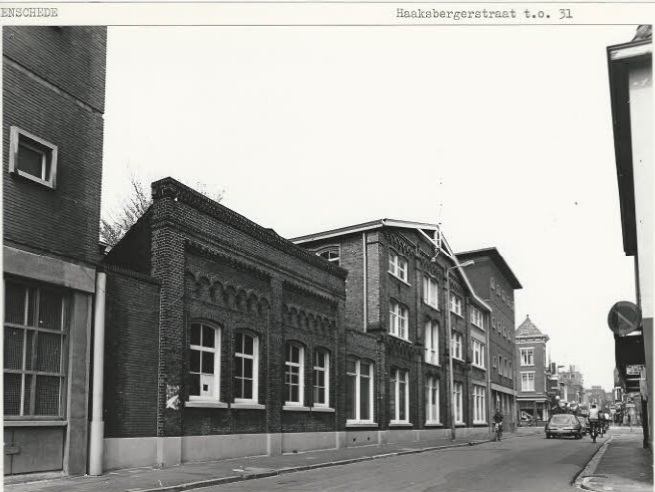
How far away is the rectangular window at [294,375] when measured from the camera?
23.6m

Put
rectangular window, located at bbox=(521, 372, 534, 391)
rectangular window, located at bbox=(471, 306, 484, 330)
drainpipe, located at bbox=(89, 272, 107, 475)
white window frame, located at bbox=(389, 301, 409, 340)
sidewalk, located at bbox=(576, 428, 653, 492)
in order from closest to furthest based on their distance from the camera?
sidewalk, located at bbox=(576, 428, 653, 492) → drainpipe, located at bbox=(89, 272, 107, 475) → white window frame, located at bbox=(389, 301, 409, 340) → rectangular window, located at bbox=(471, 306, 484, 330) → rectangular window, located at bbox=(521, 372, 534, 391)

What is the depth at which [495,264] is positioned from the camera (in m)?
58.3

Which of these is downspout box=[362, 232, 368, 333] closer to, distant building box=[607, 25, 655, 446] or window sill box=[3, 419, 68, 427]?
distant building box=[607, 25, 655, 446]

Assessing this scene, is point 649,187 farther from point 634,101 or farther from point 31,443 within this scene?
point 31,443

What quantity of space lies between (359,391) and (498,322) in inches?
1125

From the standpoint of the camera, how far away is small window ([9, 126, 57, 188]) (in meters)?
13.5

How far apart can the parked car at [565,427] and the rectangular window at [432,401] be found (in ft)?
21.1

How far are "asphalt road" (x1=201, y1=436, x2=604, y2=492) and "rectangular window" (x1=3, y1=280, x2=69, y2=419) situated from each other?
360 centimetres

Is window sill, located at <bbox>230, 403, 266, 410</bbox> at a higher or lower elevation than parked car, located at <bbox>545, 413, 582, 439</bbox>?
higher

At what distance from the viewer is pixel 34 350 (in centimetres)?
1376

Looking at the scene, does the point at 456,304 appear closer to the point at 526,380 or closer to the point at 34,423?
the point at 34,423

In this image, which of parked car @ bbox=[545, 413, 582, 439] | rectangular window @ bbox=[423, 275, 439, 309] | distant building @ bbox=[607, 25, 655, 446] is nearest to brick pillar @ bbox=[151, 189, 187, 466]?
distant building @ bbox=[607, 25, 655, 446]

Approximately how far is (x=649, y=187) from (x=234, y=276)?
11.6 m

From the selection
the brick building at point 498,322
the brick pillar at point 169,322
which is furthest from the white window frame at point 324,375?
the brick building at point 498,322
